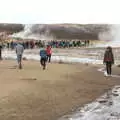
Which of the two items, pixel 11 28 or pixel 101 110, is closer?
pixel 101 110

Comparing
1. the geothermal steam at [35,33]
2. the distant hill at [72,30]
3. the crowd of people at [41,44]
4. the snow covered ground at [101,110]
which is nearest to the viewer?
the snow covered ground at [101,110]

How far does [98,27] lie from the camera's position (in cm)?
10206

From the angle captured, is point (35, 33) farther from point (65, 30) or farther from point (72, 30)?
point (72, 30)

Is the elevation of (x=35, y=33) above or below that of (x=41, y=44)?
above

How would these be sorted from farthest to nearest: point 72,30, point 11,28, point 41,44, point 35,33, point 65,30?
point 11,28 < point 35,33 < point 72,30 < point 65,30 < point 41,44

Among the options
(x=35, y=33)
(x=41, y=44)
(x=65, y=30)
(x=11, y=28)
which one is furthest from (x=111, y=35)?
(x=41, y=44)

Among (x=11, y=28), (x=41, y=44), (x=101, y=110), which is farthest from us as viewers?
(x=11, y=28)

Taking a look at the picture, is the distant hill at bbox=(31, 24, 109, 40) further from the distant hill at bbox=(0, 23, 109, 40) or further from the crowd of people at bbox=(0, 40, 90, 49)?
the crowd of people at bbox=(0, 40, 90, 49)

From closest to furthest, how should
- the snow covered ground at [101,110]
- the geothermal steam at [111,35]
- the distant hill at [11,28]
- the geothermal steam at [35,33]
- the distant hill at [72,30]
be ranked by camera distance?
the snow covered ground at [101,110] < the geothermal steam at [111,35] < the distant hill at [72,30] < the geothermal steam at [35,33] < the distant hill at [11,28]

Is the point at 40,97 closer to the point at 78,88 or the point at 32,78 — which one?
the point at 78,88

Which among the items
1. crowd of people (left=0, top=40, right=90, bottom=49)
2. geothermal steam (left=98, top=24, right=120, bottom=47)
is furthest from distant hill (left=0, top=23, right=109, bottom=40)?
crowd of people (left=0, top=40, right=90, bottom=49)

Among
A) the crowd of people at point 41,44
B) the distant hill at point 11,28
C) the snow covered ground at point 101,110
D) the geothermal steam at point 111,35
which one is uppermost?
the distant hill at point 11,28

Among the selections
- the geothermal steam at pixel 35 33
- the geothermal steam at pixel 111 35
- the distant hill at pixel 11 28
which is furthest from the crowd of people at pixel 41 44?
the distant hill at pixel 11 28

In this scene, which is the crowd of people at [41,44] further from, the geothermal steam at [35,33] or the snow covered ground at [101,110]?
the snow covered ground at [101,110]
